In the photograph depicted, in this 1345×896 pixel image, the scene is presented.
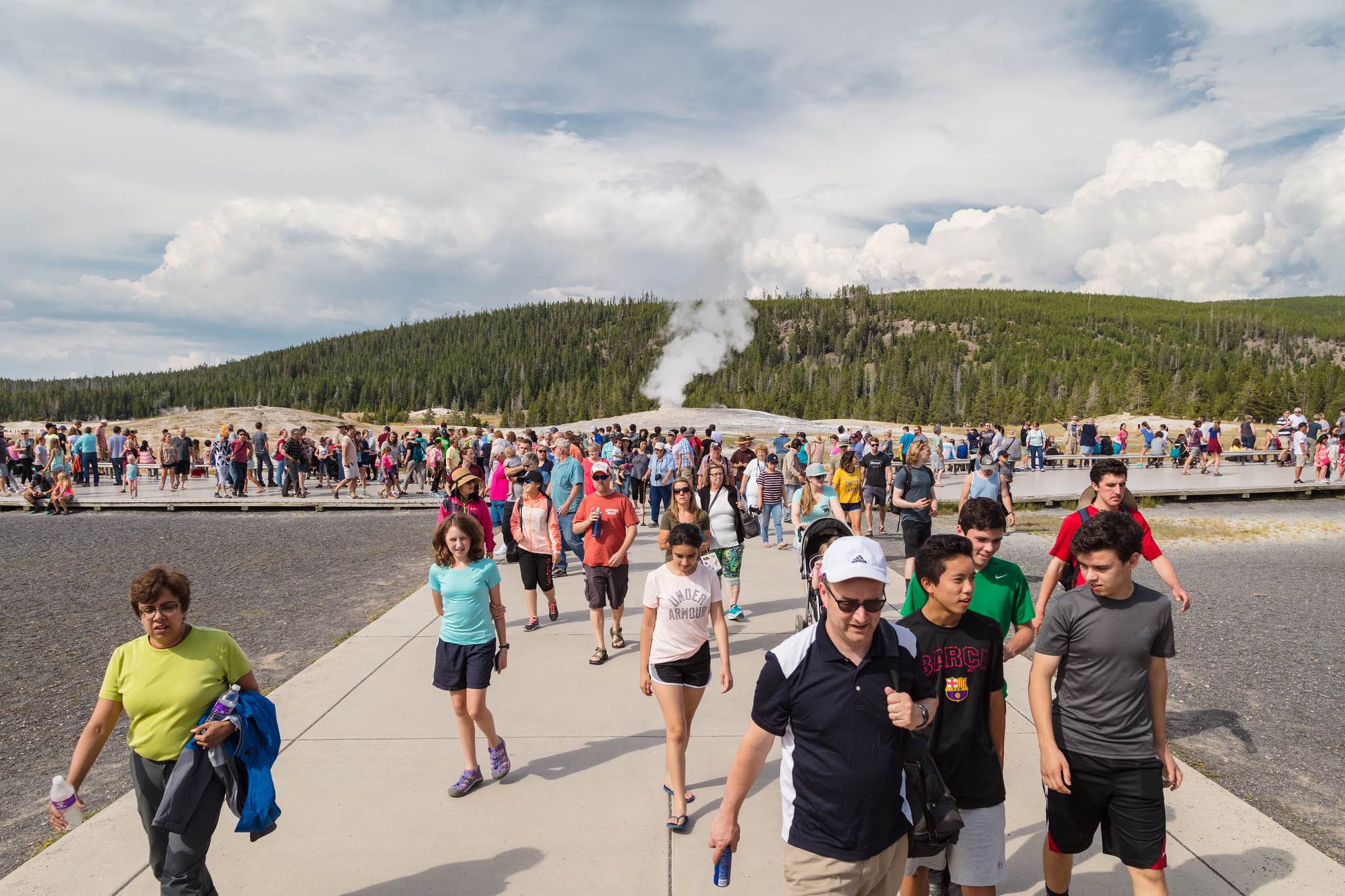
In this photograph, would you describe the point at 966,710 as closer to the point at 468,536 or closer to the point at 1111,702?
the point at 1111,702

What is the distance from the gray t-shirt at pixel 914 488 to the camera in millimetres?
8086

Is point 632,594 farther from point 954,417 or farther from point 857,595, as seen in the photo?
point 954,417

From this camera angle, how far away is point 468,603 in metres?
4.41

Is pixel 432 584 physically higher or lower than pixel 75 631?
higher

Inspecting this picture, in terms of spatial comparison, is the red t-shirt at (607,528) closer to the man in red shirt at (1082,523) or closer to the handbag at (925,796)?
the man in red shirt at (1082,523)

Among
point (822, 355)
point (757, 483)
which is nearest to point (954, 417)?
point (822, 355)

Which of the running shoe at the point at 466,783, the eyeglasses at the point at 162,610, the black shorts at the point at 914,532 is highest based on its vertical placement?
the eyeglasses at the point at 162,610

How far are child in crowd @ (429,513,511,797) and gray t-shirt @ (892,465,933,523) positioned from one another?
16.4 feet

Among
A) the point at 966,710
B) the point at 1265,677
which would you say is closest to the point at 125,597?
the point at 966,710

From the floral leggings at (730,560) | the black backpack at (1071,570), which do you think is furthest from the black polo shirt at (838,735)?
the floral leggings at (730,560)

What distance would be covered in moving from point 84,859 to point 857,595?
3969mm

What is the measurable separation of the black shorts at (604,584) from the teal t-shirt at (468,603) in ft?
6.61

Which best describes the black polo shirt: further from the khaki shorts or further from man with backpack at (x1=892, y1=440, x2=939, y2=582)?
man with backpack at (x1=892, y1=440, x2=939, y2=582)

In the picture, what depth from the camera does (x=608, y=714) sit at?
214 inches
